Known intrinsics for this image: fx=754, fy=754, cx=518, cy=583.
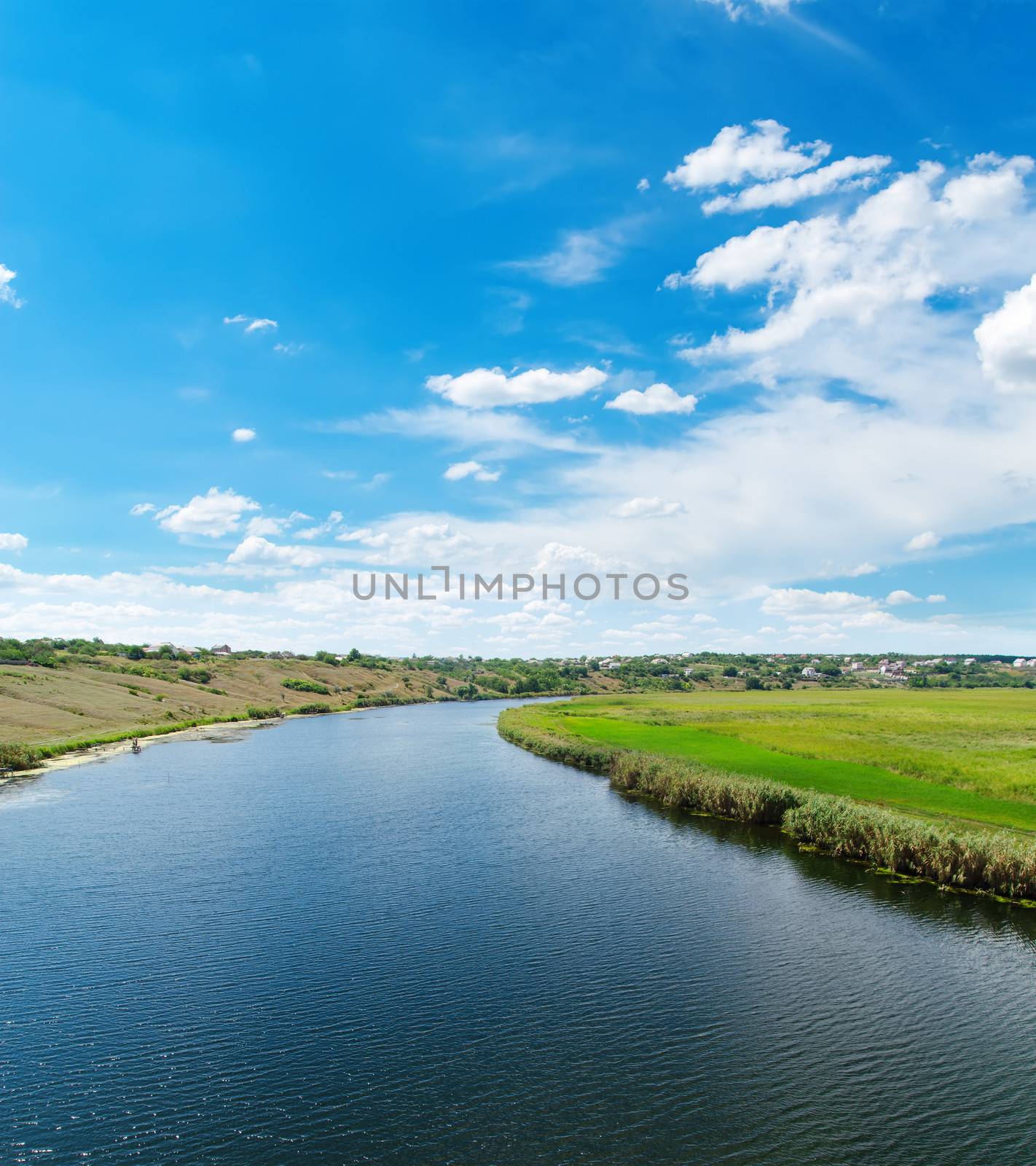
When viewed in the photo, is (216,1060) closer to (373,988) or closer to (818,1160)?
(373,988)

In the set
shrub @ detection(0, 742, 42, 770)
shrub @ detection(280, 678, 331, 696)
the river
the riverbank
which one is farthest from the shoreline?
the riverbank

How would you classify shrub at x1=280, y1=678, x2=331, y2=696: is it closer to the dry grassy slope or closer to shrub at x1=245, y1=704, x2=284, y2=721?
the dry grassy slope

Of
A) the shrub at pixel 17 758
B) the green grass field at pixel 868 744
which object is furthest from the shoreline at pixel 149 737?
the green grass field at pixel 868 744

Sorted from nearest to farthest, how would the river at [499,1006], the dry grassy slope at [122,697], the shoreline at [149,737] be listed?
the river at [499,1006] → the shoreline at [149,737] → the dry grassy slope at [122,697]

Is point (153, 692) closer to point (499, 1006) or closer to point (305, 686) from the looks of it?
point (305, 686)

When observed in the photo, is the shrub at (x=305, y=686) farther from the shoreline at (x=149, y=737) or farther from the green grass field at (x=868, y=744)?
the green grass field at (x=868, y=744)

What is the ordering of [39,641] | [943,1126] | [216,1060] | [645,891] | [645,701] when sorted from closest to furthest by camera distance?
[943,1126], [216,1060], [645,891], [645,701], [39,641]

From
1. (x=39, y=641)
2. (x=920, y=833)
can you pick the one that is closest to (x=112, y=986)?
(x=920, y=833)

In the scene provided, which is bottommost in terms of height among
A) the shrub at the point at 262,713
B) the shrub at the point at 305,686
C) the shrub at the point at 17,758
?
the shrub at the point at 262,713
